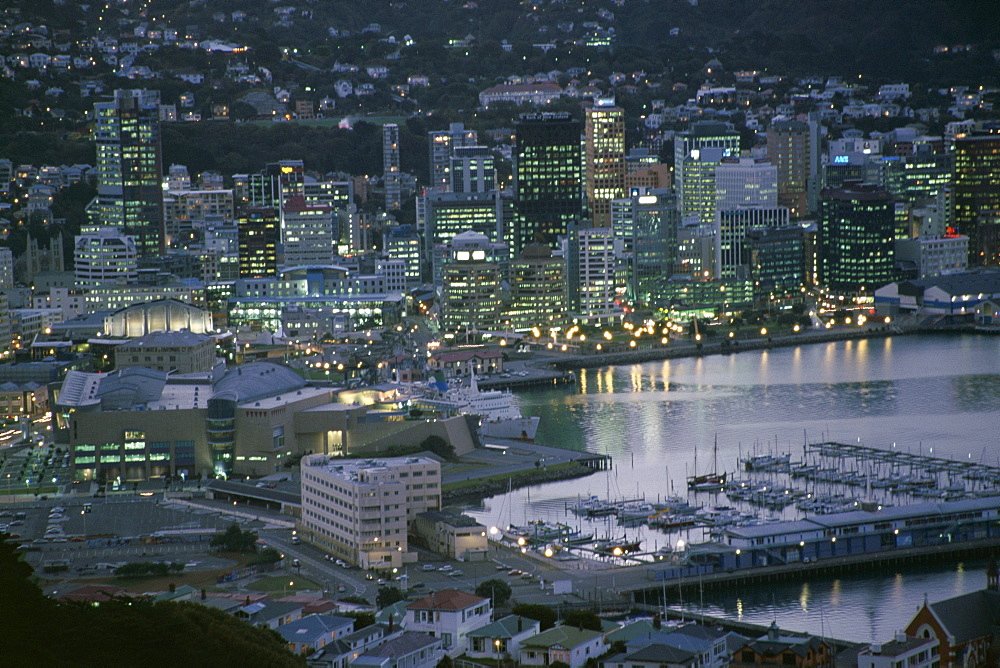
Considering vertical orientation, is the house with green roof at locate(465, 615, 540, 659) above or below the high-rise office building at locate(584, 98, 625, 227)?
below

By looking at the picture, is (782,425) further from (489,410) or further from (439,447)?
(439,447)

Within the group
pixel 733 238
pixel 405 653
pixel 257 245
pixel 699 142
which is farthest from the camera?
pixel 699 142

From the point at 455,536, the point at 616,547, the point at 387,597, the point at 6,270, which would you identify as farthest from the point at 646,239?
the point at 387,597

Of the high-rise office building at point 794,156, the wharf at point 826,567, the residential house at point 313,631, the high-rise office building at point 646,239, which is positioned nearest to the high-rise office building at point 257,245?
the high-rise office building at point 646,239

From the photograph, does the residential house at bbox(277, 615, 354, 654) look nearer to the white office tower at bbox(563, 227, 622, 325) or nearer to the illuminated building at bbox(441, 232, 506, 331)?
the illuminated building at bbox(441, 232, 506, 331)

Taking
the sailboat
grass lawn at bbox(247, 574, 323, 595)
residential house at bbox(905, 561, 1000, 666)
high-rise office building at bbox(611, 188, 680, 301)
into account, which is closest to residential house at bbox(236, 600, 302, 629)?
grass lawn at bbox(247, 574, 323, 595)

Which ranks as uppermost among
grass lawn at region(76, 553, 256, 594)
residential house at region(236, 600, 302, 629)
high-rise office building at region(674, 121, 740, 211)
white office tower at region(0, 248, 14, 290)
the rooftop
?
high-rise office building at region(674, 121, 740, 211)

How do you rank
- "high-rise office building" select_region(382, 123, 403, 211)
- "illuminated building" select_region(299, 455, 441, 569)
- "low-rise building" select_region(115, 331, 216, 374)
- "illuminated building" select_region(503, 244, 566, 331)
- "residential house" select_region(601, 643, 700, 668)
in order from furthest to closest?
"high-rise office building" select_region(382, 123, 403, 211) < "illuminated building" select_region(503, 244, 566, 331) < "low-rise building" select_region(115, 331, 216, 374) < "illuminated building" select_region(299, 455, 441, 569) < "residential house" select_region(601, 643, 700, 668)

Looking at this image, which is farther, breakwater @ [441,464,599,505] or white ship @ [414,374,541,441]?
white ship @ [414,374,541,441]
